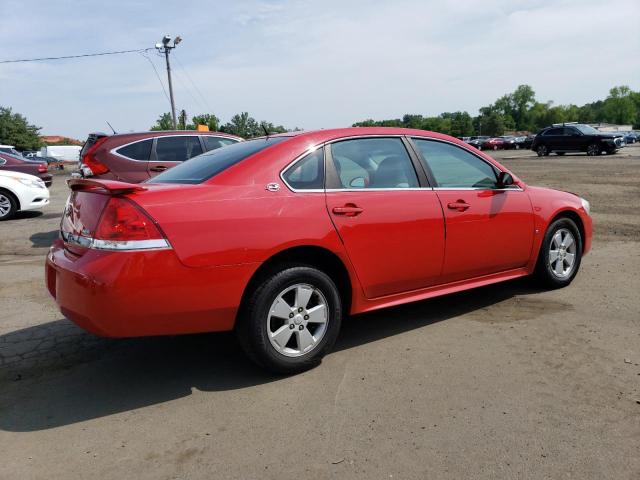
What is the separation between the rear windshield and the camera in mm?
3479

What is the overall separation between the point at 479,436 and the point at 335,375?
104 cm

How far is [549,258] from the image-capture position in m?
4.88

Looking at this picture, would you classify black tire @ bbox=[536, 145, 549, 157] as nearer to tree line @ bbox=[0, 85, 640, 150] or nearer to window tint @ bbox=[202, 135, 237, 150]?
window tint @ bbox=[202, 135, 237, 150]

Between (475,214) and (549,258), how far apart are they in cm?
117

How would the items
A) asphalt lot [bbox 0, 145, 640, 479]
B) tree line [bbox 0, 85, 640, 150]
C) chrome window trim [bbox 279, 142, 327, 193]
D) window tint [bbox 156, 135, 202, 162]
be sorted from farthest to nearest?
tree line [bbox 0, 85, 640, 150]
window tint [bbox 156, 135, 202, 162]
chrome window trim [bbox 279, 142, 327, 193]
asphalt lot [bbox 0, 145, 640, 479]

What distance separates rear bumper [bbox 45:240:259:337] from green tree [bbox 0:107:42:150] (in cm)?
8724

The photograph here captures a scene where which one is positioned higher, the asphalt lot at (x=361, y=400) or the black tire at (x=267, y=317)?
the black tire at (x=267, y=317)

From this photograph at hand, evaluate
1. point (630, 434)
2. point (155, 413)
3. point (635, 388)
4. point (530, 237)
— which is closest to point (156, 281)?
point (155, 413)

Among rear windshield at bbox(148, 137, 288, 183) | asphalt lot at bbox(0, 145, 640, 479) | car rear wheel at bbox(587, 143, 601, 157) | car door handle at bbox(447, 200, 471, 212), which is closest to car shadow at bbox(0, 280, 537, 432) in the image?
asphalt lot at bbox(0, 145, 640, 479)

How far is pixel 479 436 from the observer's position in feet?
8.68

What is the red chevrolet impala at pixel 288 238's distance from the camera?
Answer: 2943 millimetres

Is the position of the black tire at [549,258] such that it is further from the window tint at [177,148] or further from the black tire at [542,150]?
the black tire at [542,150]

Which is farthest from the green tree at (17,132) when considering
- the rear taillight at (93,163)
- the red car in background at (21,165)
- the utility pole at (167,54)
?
the rear taillight at (93,163)

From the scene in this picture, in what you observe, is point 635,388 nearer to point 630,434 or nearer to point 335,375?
point 630,434
